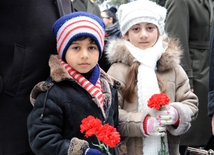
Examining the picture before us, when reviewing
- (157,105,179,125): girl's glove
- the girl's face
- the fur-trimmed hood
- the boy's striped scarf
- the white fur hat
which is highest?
the white fur hat

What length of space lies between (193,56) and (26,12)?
2.18 metres

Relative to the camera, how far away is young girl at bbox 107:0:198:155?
1.97m

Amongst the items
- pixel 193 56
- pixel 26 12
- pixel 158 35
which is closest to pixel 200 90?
pixel 193 56

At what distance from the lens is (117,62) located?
2289 mm

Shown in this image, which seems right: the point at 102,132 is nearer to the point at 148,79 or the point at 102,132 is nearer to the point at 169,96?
the point at 148,79

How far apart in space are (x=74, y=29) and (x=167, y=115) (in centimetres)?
91

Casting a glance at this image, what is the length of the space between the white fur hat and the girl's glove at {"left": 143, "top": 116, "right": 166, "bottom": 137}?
84 centimetres

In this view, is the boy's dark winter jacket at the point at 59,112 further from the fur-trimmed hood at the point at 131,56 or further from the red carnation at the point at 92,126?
the fur-trimmed hood at the point at 131,56

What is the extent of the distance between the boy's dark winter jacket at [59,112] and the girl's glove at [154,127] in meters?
0.37

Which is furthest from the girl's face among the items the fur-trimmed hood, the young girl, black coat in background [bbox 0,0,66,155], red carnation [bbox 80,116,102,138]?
red carnation [bbox 80,116,102,138]

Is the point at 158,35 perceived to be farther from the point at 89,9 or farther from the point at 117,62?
the point at 89,9

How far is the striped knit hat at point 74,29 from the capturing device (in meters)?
1.58

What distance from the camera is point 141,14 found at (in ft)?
7.11

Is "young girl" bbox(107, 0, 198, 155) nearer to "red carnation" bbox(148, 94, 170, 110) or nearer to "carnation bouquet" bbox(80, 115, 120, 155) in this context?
"red carnation" bbox(148, 94, 170, 110)
